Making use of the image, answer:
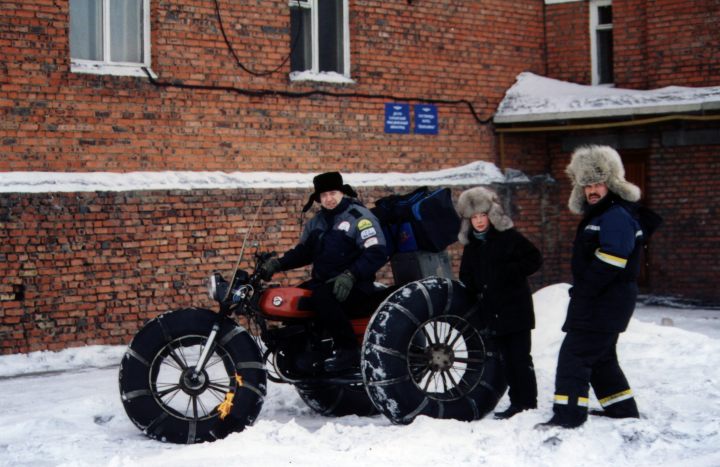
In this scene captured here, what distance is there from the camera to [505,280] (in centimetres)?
668

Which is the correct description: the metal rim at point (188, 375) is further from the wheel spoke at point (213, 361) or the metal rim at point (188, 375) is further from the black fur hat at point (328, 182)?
the black fur hat at point (328, 182)

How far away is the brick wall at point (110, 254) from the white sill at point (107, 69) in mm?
1388

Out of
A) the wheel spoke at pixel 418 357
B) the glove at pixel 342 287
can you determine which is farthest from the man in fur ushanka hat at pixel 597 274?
the glove at pixel 342 287

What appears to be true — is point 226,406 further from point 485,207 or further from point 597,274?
point 597,274

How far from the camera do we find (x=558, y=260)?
574 inches

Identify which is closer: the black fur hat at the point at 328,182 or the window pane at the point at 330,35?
the black fur hat at the point at 328,182

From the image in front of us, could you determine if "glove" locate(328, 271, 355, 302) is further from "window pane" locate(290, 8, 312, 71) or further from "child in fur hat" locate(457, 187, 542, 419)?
"window pane" locate(290, 8, 312, 71)

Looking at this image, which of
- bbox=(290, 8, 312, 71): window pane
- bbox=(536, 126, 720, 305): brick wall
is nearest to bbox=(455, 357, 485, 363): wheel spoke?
bbox=(290, 8, 312, 71): window pane

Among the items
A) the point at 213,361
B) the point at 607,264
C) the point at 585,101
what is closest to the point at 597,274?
the point at 607,264

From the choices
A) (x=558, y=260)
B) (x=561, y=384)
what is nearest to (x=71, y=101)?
(x=561, y=384)

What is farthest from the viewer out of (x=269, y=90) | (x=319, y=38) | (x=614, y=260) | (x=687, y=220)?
(x=687, y=220)

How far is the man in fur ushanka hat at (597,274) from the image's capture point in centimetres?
610

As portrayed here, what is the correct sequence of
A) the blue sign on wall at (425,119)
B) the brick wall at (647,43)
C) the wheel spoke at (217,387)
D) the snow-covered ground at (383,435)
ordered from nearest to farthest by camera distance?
the snow-covered ground at (383,435)
the wheel spoke at (217,387)
the blue sign on wall at (425,119)
the brick wall at (647,43)

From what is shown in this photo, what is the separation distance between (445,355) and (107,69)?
19.9ft
